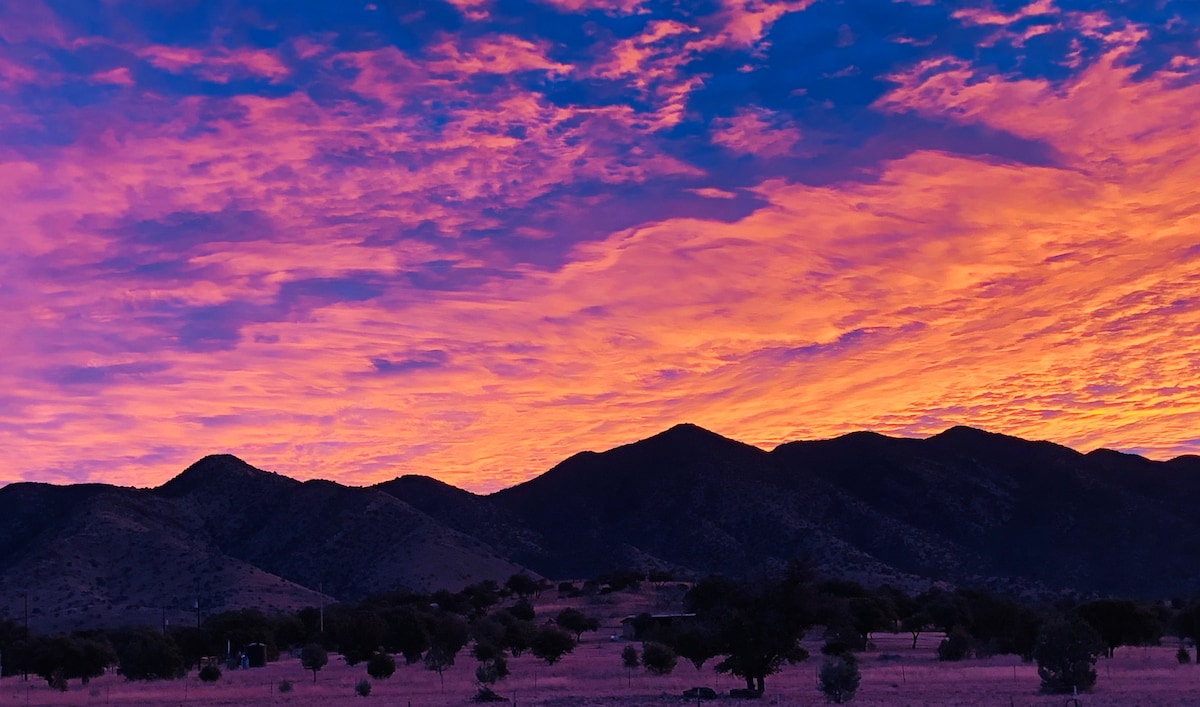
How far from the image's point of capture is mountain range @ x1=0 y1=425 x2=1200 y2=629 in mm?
141750

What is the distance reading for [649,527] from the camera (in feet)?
568

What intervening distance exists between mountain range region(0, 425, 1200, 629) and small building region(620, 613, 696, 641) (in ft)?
131

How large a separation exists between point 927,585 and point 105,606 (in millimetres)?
90540

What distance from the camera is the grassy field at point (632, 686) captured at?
4488 cm

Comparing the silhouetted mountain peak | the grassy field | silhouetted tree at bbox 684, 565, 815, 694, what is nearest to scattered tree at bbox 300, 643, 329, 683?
the grassy field

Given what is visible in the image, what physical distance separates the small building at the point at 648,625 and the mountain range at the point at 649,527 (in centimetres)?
3984

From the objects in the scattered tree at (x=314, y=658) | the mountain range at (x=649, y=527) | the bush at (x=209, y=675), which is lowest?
the bush at (x=209, y=675)

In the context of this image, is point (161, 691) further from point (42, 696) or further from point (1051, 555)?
point (1051, 555)

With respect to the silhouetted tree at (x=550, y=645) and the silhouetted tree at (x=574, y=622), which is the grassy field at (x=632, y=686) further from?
the silhouetted tree at (x=574, y=622)

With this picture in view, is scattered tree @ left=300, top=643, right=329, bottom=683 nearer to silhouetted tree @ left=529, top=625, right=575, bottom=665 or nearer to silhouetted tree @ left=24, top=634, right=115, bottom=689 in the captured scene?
silhouetted tree @ left=529, top=625, right=575, bottom=665

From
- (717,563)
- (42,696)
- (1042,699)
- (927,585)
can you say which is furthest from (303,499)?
(1042,699)

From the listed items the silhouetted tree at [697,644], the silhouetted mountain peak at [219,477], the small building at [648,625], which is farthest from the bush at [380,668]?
the silhouetted mountain peak at [219,477]

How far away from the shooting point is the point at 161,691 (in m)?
61.0

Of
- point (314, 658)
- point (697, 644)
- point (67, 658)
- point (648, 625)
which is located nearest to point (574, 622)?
point (648, 625)
